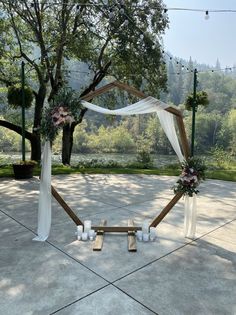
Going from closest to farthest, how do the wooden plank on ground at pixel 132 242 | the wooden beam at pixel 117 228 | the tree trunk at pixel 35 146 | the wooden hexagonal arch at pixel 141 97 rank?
the wooden plank on ground at pixel 132 242 < the wooden hexagonal arch at pixel 141 97 < the wooden beam at pixel 117 228 < the tree trunk at pixel 35 146

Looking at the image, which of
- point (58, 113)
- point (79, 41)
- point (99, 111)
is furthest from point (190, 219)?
point (79, 41)

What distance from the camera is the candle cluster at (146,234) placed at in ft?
11.8

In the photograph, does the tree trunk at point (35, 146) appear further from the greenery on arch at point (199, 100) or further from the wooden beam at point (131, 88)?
the wooden beam at point (131, 88)

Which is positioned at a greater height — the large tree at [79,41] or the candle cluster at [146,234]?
the large tree at [79,41]

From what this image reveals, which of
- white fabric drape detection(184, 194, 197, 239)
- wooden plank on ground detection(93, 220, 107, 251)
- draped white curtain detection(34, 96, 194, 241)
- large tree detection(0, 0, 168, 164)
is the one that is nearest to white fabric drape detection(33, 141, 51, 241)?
draped white curtain detection(34, 96, 194, 241)

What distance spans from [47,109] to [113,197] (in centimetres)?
272

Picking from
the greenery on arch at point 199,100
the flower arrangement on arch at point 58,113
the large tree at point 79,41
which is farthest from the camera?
the large tree at point 79,41

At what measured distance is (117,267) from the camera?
9.48 feet

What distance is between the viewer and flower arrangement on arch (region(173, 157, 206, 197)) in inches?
139

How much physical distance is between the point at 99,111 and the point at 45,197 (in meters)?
1.27

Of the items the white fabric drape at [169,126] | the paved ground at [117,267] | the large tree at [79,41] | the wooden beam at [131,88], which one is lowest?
the paved ground at [117,267]

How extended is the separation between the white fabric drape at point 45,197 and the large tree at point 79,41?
6.58 meters

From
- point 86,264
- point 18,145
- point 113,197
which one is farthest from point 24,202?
point 18,145

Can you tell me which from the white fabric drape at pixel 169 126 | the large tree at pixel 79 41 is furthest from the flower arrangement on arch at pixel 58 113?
the large tree at pixel 79 41
